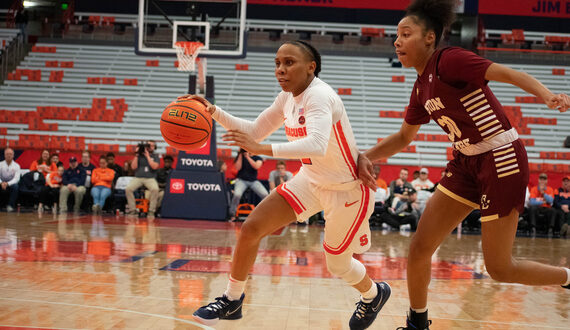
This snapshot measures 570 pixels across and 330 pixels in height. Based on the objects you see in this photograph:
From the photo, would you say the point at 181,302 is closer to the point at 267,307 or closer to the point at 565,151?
the point at 267,307

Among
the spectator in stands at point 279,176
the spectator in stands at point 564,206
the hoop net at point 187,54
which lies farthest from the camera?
the spectator in stands at point 279,176

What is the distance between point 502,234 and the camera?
9.92 feet

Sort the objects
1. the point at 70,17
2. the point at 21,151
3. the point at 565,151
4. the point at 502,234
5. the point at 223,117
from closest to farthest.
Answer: the point at 502,234
the point at 223,117
the point at 21,151
the point at 565,151
the point at 70,17

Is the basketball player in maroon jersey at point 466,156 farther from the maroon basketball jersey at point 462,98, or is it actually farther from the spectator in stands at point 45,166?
the spectator in stands at point 45,166

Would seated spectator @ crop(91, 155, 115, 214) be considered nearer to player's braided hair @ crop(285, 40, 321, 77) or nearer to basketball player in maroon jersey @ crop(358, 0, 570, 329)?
player's braided hair @ crop(285, 40, 321, 77)

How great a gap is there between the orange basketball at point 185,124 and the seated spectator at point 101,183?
9.23m

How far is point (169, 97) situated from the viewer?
20.2 m

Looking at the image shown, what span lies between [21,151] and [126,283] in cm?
1334

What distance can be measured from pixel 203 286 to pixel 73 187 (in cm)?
857

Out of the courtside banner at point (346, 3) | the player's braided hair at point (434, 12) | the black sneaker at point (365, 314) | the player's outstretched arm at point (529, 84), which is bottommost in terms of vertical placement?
the black sneaker at point (365, 314)

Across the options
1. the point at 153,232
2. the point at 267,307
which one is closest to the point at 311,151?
the point at 267,307

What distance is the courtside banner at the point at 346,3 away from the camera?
23875 millimetres

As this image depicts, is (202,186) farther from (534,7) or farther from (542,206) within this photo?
(534,7)

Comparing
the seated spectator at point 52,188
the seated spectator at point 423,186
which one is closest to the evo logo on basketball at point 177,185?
the seated spectator at point 52,188
